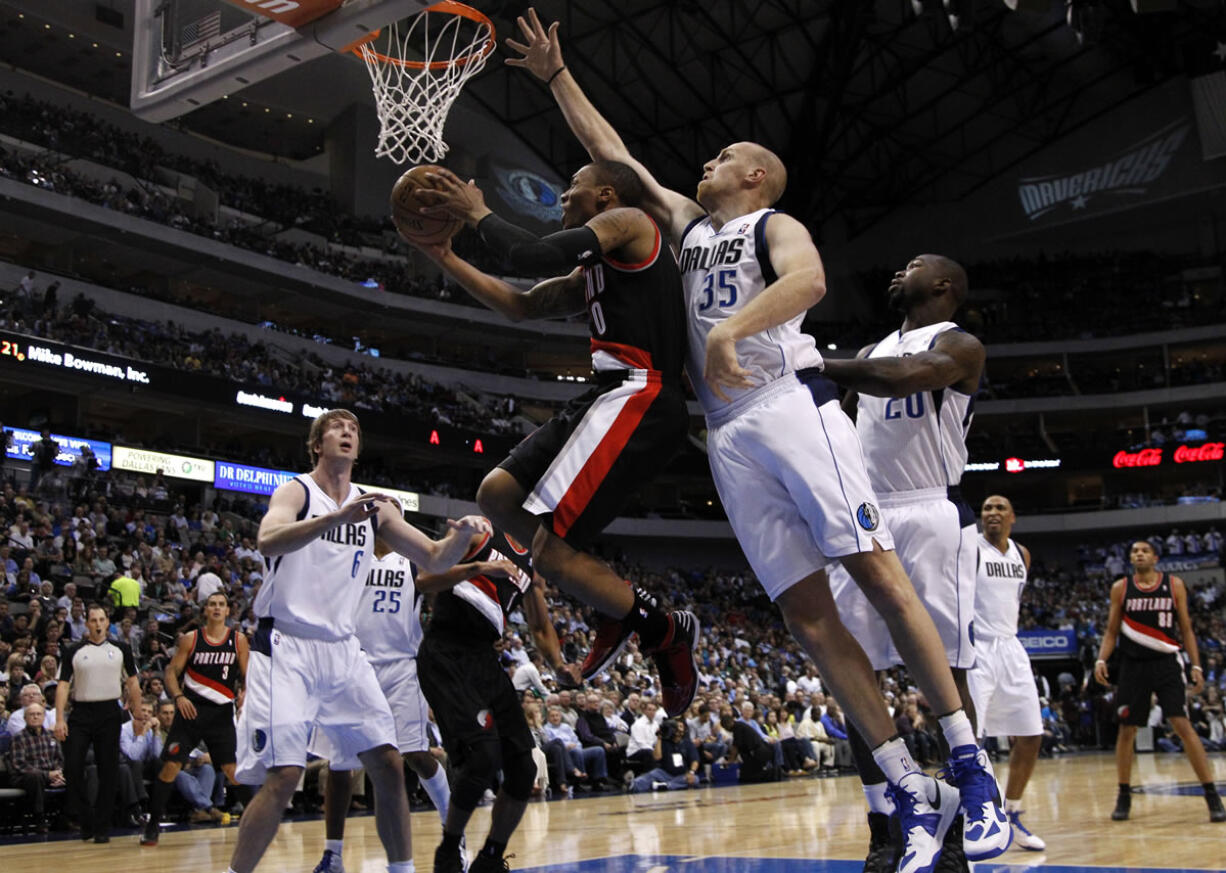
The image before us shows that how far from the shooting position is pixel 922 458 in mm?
5055

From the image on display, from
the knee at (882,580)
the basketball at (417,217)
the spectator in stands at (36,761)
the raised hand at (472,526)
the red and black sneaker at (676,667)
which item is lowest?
the spectator in stands at (36,761)

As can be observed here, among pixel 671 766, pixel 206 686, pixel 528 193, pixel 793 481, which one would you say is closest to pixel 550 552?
pixel 793 481

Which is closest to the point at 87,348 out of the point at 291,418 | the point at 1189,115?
the point at 291,418

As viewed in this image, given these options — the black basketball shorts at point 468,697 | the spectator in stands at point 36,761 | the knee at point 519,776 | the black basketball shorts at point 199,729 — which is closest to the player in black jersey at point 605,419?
the knee at point 519,776

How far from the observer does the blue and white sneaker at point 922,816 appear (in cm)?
350

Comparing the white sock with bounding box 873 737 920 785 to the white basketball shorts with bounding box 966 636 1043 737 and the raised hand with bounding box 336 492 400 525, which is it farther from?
the white basketball shorts with bounding box 966 636 1043 737

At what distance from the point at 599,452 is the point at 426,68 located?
23.3 ft

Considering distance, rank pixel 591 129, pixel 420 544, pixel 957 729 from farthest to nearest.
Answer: pixel 420 544 → pixel 591 129 → pixel 957 729

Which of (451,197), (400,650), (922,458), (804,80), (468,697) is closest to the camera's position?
(451,197)

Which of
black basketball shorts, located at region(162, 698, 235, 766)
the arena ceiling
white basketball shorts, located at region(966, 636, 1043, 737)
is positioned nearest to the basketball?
white basketball shorts, located at region(966, 636, 1043, 737)

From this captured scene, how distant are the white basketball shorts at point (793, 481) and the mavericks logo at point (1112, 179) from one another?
42.8 meters

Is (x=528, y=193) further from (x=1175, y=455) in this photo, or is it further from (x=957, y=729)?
(x=957, y=729)

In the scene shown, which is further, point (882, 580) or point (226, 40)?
point (226, 40)

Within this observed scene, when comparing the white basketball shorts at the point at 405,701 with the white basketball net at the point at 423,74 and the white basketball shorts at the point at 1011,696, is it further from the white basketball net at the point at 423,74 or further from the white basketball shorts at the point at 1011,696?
the white basketball net at the point at 423,74
